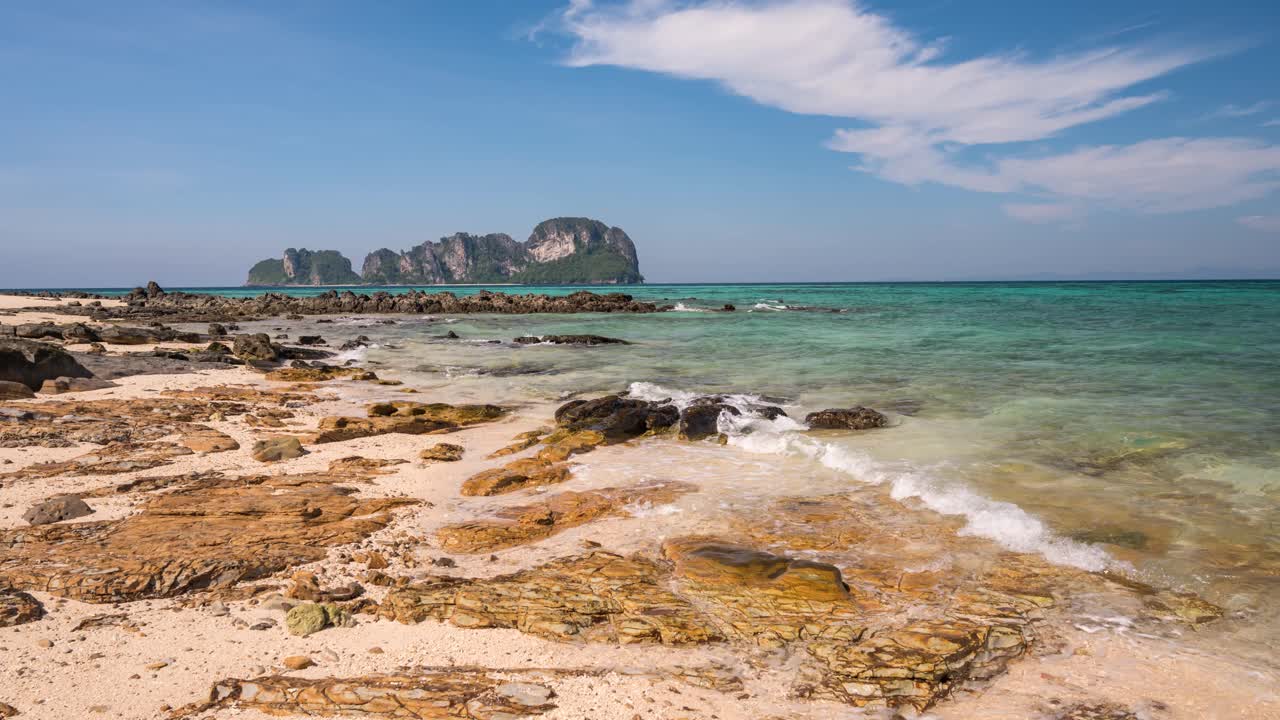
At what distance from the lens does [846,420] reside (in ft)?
38.0

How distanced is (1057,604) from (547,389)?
1256cm

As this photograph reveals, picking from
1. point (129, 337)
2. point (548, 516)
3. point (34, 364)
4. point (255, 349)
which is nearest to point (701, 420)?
point (548, 516)

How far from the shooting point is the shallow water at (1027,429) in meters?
6.55

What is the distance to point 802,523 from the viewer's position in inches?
267

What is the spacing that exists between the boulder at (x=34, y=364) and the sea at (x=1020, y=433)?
23.5ft

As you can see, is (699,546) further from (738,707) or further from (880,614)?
(738,707)

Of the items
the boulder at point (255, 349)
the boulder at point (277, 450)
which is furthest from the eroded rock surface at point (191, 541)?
the boulder at point (255, 349)

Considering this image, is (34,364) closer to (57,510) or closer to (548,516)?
(57,510)

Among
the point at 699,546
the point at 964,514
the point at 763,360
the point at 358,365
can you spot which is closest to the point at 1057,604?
the point at 964,514

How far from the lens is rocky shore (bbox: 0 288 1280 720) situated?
3910 mm

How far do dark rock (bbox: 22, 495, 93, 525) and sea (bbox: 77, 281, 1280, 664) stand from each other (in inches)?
228

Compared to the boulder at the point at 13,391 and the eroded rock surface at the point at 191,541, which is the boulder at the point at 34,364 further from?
the eroded rock surface at the point at 191,541

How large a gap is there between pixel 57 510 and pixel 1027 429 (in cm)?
1331

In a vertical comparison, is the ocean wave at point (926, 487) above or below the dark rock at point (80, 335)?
below
